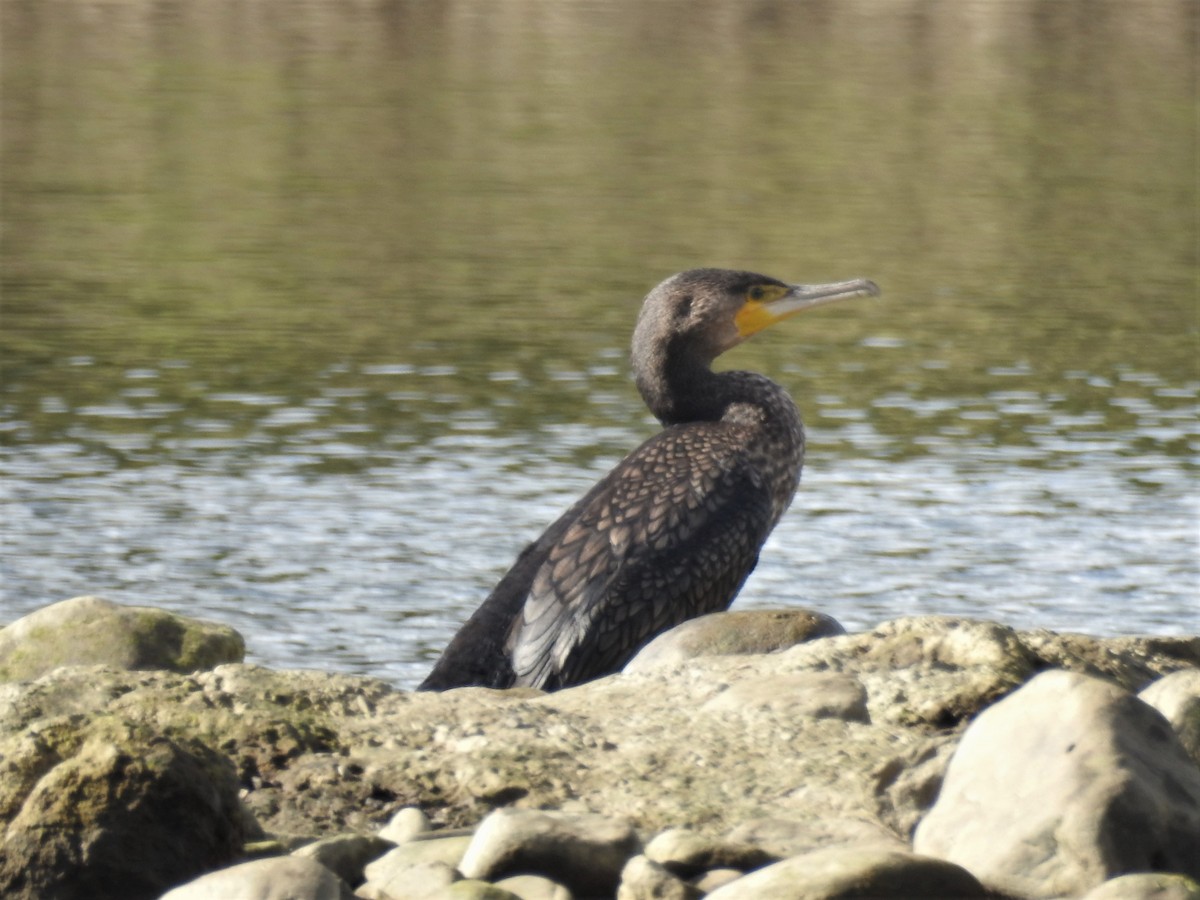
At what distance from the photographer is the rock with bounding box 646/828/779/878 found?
363cm

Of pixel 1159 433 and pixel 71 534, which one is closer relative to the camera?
pixel 71 534

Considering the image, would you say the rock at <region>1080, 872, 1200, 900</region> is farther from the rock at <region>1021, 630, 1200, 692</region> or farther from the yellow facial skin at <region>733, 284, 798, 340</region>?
the yellow facial skin at <region>733, 284, 798, 340</region>

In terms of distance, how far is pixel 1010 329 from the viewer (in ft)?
42.5

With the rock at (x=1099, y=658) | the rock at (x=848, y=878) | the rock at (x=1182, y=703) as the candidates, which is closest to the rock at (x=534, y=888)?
the rock at (x=848, y=878)

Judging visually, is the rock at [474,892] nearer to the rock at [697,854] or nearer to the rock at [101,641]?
the rock at [697,854]

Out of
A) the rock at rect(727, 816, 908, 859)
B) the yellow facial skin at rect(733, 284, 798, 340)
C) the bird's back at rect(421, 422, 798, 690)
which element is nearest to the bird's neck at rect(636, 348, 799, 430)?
the yellow facial skin at rect(733, 284, 798, 340)

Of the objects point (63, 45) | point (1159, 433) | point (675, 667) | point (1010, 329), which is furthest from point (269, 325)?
point (63, 45)

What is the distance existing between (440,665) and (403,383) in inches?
230

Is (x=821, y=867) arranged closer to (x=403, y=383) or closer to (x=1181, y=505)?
(x=1181, y=505)

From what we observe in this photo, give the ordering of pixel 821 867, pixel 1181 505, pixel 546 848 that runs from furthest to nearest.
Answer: pixel 1181 505, pixel 546 848, pixel 821 867

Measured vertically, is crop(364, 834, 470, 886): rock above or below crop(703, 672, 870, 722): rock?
above

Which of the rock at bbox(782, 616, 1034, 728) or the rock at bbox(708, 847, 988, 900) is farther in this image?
the rock at bbox(782, 616, 1034, 728)

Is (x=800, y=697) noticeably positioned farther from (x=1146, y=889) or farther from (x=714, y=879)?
(x=1146, y=889)

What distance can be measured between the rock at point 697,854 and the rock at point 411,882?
1.10ft
